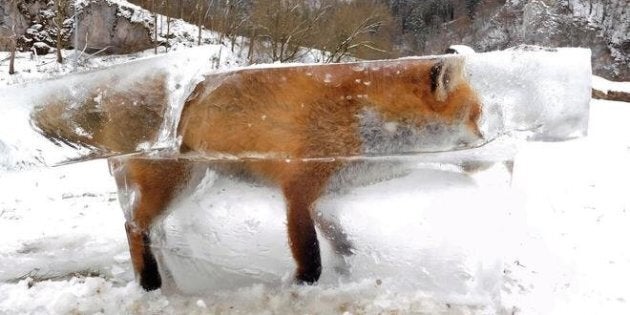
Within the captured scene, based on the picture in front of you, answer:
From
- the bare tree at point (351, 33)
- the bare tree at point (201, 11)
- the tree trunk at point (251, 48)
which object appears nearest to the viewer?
the bare tree at point (351, 33)

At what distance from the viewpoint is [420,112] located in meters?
3.04

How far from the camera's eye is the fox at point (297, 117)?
304 cm

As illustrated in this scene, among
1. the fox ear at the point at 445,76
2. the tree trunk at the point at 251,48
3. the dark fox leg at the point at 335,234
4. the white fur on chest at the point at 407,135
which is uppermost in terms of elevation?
the fox ear at the point at 445,76

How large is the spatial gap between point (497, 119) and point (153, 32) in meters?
30.6

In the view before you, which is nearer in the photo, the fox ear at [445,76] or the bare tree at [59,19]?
the fox ear at [445,76]

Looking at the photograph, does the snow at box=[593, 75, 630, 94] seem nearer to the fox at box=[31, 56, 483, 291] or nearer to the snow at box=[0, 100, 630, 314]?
the snow at box=[0, 100, 630, 314]

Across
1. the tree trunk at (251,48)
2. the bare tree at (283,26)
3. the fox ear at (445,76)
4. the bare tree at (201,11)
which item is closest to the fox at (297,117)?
the fox ear at (445,76)

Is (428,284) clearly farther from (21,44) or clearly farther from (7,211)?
(21,44)

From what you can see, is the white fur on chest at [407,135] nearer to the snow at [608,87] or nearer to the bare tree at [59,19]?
the snow at [608,87]

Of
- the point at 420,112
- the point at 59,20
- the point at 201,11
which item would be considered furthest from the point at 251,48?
the point at 420,112

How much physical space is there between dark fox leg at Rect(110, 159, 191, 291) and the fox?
0.06 meters

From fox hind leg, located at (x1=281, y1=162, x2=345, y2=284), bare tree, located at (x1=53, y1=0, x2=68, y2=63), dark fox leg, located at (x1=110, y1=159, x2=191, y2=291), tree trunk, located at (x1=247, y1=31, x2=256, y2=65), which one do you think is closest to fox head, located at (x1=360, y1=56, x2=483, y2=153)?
fox hind leg, located at (x1=281, y1=162, x2=345, y2=284)

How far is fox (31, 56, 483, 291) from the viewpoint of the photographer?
3.04 metres

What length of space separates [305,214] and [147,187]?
1.01m
